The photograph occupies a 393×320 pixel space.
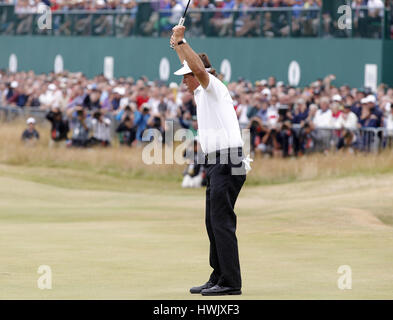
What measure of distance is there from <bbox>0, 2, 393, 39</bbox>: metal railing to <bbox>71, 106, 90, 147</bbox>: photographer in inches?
245

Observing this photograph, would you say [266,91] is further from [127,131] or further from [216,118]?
[216,118]

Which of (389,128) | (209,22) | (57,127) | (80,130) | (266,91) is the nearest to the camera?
(389,128)

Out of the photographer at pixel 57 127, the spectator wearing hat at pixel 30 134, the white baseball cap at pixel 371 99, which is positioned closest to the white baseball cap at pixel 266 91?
the white baseball cap at pixel 371 99

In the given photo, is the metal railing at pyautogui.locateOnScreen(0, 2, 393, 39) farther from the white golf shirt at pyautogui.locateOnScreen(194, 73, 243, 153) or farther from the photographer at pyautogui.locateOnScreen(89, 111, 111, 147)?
the white golf shirt at pyautogui.locateOnScreen(194, 73, 243, 153)

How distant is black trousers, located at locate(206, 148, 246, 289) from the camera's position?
26.7 ft

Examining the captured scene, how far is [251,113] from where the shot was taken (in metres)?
24.3

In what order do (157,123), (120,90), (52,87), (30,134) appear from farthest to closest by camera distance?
(52,87)
(120,90)
(30,134)
(157,123)

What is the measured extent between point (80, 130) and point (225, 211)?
723 inches

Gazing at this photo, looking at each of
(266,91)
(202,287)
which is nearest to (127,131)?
(266,91)

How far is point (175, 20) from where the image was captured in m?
31.8

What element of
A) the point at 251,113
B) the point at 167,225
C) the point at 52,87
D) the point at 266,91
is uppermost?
the point at 52,87

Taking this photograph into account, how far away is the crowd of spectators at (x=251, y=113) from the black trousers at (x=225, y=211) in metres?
14.1
